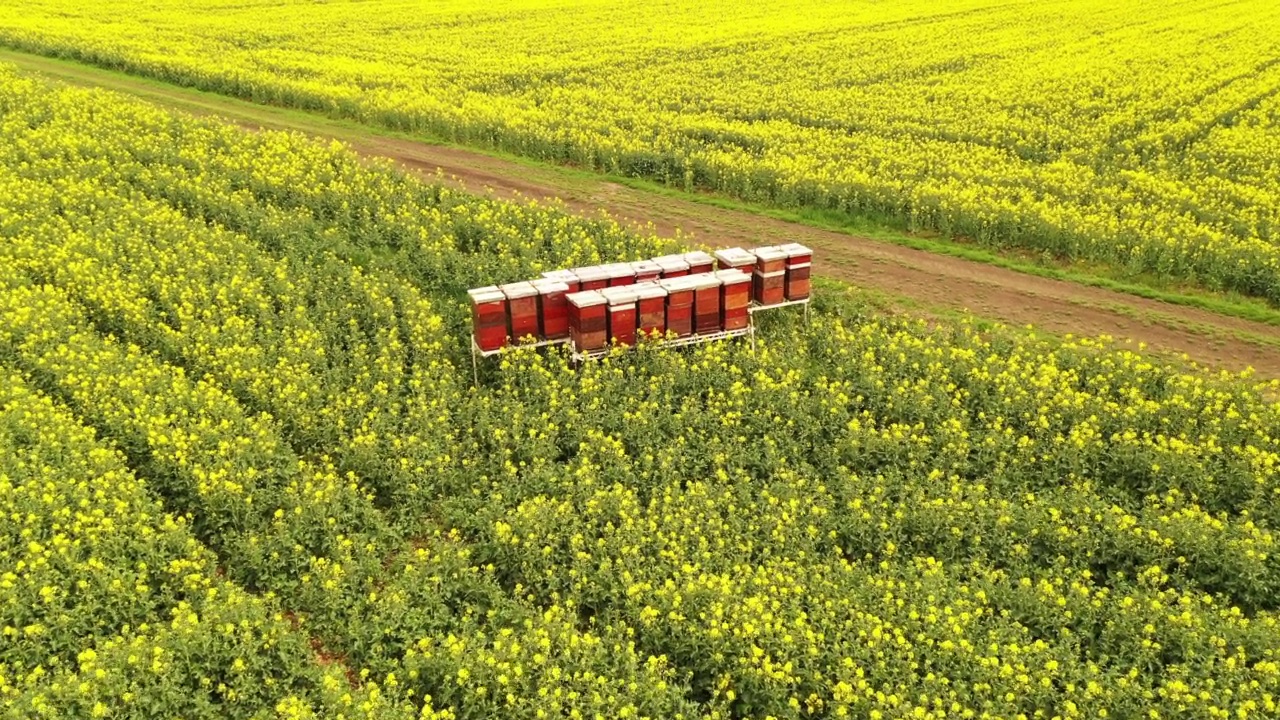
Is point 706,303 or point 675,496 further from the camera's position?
point 706,303

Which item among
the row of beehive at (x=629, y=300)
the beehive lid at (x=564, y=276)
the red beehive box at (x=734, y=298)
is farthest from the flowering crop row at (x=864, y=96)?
the beehive lid at (x=564, y=276)

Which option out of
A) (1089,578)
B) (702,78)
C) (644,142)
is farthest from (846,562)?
(702,78)

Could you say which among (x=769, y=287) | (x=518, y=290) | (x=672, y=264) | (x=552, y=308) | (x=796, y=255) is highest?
(x=796, y=255)

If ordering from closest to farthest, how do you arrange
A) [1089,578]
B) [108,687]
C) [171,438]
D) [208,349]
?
[108,687]
[1089,578]
[171,438]
[208,349]

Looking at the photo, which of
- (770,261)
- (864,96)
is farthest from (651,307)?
(864,96)

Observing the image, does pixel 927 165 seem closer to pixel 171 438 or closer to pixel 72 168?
pixel 171 438

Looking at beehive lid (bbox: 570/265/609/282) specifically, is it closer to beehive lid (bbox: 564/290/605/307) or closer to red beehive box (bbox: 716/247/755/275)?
beehive lid (bbox: 564/290/605/307)

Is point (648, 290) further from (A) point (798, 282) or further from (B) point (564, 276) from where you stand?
(A) point (798, 282)
